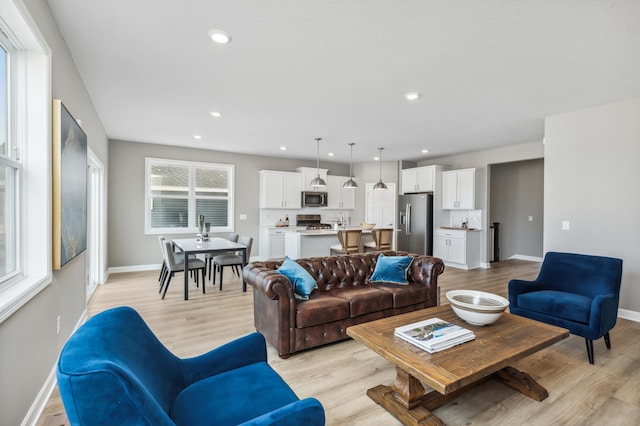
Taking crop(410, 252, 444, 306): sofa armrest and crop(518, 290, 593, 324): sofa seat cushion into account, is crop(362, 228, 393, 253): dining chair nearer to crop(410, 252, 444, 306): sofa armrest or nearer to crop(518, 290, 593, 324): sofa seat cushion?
crop(410, 252, 444, 306): sofa armrest

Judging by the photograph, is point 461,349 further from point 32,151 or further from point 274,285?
point 32,151

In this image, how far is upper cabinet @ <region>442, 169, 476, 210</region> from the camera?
22.8ft

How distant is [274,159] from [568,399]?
23.0 feet

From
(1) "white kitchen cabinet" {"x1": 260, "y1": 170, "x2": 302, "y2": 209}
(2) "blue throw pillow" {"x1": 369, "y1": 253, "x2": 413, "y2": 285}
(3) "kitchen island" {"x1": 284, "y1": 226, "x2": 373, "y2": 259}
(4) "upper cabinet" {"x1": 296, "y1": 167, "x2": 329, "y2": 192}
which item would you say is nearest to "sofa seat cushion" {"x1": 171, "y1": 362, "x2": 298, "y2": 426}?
(2) "blue throw pillow" {"x1": 369, "y1": 253, "x2": 413, "y2": 285}

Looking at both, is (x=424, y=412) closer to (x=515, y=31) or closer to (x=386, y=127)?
(x=515, y=31)

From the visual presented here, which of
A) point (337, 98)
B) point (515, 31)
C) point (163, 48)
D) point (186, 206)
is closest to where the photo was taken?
point (515, 31)

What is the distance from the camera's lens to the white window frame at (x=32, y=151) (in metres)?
1.93

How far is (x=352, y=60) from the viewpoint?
2848mm

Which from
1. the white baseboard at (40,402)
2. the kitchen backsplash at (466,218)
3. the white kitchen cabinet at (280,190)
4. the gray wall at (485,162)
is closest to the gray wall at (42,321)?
the white baseboard at (40,402)

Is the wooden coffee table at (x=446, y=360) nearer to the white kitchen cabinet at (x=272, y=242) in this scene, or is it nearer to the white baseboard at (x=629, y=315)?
the white baseboard at (x=629, y=315)

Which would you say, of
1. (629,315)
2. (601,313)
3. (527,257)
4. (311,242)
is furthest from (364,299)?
(527,257)

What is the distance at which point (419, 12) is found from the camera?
7.02ft

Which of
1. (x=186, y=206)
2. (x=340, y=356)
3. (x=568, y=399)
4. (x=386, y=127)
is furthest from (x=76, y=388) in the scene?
(x=186, y=206)

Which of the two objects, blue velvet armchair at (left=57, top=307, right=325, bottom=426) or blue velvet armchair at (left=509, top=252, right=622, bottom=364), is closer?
blue velvet armchair at (left=57, top=307, right=325, bottom=426)
